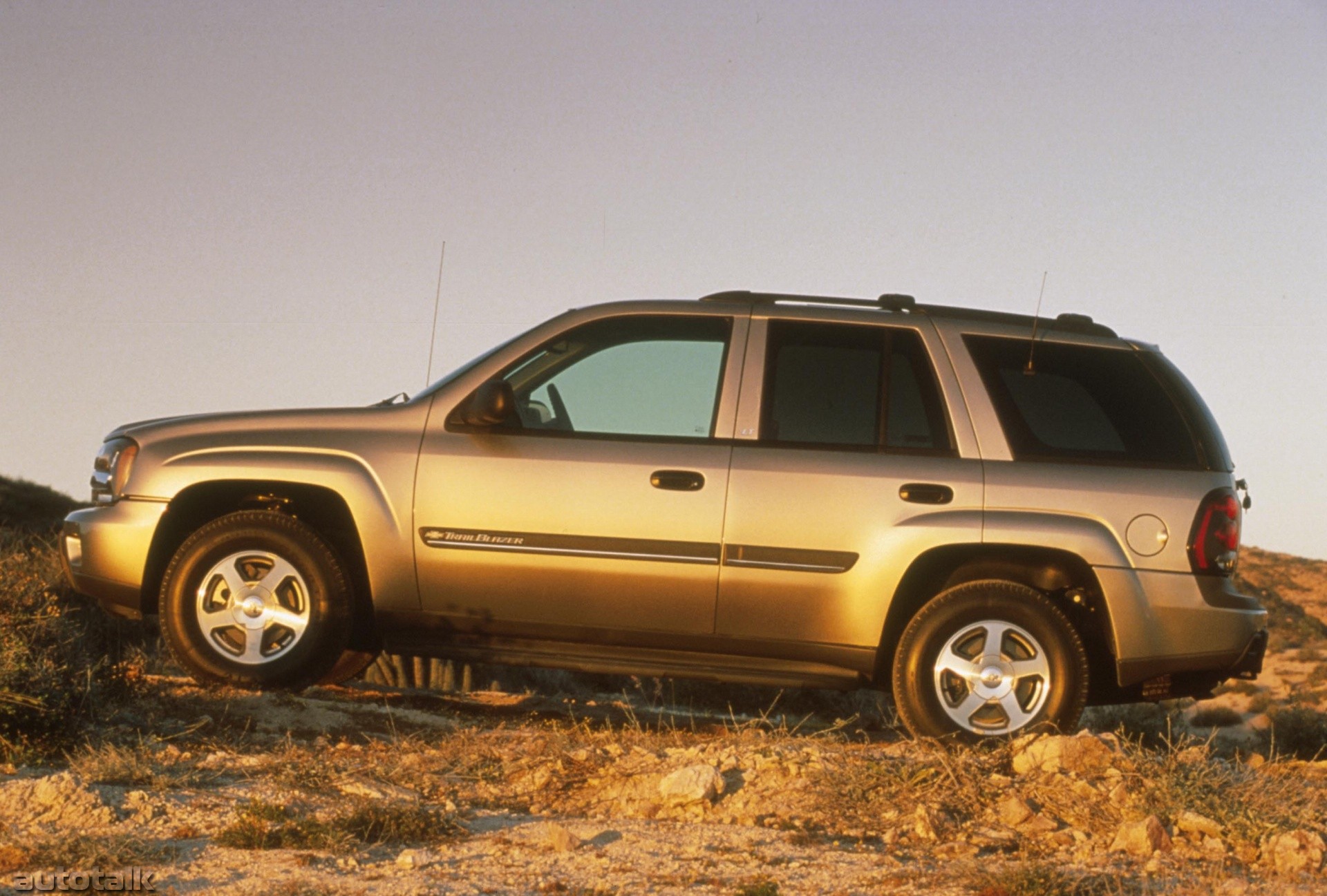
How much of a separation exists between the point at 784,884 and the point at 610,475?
94.5 inches

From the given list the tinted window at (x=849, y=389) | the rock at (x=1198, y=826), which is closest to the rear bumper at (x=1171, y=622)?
the tinted window at (x=849, y=389)

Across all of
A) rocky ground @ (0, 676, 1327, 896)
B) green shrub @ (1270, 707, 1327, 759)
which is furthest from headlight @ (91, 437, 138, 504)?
green shrub @ (1270, 707, 1327, 759)

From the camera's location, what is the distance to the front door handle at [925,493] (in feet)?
21.6

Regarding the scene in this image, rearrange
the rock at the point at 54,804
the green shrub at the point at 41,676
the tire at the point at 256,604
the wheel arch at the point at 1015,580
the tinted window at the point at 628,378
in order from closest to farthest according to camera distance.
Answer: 1. the rock at the point at 54,804
2. the green shrub at the point at 41,676
3. the wheel arch at the point at 1015,580
4. the tinted window at the point at 628,378
5. the tire at the point at 256,604

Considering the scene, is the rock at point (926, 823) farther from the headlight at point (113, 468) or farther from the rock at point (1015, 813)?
the headlight at point (113, 468)

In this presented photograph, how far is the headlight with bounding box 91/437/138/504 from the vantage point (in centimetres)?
718

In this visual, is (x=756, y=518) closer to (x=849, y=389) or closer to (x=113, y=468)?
(x=849, y=389)

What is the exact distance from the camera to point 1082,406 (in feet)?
22.2

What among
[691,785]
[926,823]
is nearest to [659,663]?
[691,785]

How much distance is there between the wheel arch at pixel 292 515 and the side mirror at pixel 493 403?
77cm

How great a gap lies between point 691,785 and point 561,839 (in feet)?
2.57

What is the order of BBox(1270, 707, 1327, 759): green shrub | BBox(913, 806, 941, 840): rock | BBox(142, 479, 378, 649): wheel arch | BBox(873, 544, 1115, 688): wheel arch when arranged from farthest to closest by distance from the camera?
1. BBox(1270, 707, 1327, 759): green shrub
2. BBox(142, 479, 378, 649): wheel arch
3. BBox(873, 544, 1115, 688): wheel arch
4. BBox(913, 806, 941, 840): rock

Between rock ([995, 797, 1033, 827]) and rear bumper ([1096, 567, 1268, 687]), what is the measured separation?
1.35 metres

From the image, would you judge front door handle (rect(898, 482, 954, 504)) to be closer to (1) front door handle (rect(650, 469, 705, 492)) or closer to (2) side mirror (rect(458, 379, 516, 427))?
(1) front door handle (rect(650, 469, 705, 492))
